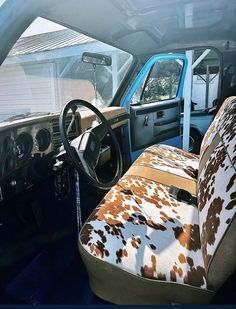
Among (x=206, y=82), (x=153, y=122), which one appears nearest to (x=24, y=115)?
(x=153, y=122)

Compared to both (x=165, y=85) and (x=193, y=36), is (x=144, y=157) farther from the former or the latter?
(x=165, y=85)

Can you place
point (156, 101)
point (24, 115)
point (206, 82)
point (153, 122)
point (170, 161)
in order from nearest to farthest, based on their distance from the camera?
point (24, 115)
point (170, 161)
point (153, 122)
point (156, 101)
point (206, 82)

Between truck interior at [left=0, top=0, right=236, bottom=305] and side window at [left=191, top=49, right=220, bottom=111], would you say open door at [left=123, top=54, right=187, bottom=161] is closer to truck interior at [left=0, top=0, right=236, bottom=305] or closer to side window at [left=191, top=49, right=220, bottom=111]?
truck interior at [left=0, top=0, right=236, bottom=305]

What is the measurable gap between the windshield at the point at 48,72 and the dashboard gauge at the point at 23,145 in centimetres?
11

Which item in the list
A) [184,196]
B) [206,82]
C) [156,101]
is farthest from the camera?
[206,82]

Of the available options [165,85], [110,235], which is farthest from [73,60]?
[165,85]

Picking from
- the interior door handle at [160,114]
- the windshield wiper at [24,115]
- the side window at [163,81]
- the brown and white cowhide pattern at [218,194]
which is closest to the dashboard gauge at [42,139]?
the windshield wiper at [24,115]

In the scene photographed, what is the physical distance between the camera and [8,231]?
1573 mm

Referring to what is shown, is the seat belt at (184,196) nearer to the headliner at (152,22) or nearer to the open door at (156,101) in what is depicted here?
the headliner at (152,22)

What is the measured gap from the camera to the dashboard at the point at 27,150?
1.38 meters

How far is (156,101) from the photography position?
320 centimetres

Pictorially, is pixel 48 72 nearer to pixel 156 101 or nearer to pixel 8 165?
pixel 8 165

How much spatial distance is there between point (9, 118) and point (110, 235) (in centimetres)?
77

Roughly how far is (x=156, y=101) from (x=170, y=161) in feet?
4.37
